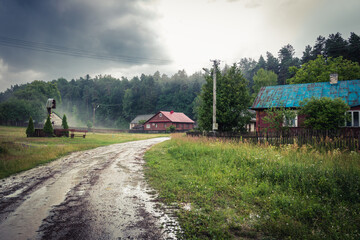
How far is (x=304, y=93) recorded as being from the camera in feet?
70.9

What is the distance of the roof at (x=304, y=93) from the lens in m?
19.2

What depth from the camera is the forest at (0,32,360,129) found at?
53969 mm

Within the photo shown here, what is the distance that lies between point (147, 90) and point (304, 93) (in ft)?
272

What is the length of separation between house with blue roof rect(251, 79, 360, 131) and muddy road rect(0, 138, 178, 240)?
19.4m

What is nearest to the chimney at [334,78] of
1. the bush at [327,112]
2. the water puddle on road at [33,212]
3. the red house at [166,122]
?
the bush at [327,112]

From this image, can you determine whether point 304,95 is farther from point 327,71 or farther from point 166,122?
point 166,122

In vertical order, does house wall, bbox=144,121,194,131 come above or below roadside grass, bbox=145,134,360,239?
above

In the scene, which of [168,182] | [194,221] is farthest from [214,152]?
[194,221]

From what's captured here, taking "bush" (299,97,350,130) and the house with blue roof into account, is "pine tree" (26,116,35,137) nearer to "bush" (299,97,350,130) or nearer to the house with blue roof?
the house with blue roof

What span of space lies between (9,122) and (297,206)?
25.2 metres

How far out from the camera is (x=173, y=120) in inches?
2237

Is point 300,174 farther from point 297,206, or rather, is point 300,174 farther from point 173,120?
point 173,120

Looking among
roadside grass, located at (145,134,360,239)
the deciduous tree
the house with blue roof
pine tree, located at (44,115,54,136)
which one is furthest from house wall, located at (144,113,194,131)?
roadside grass, located at (145,134,360,239)

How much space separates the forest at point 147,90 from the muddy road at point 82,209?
4120 cm
